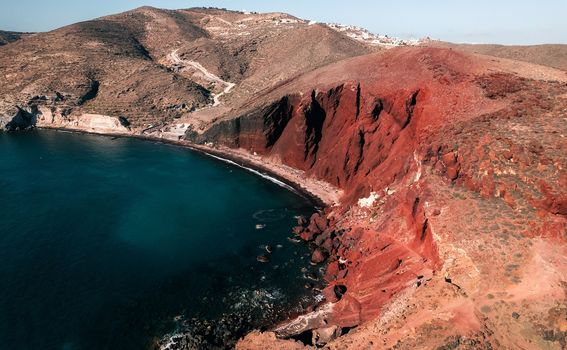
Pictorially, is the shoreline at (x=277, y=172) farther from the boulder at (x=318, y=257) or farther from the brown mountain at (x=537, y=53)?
the brown mountain at (x=537, y=53)

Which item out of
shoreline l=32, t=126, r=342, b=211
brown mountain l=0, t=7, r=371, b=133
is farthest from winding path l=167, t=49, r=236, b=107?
shoreline l=32, t=126, r=342, b=211

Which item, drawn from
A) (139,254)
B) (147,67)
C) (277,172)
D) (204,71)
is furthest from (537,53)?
(139,254)

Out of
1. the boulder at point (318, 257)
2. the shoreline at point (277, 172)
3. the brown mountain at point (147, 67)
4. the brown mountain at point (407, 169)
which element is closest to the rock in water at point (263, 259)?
the boulder at point (318, 257)

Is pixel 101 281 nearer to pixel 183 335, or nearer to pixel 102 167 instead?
pixel 183 335

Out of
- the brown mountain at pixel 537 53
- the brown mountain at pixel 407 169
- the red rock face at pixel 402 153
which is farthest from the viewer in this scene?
the brown mountain at pixel 537 53

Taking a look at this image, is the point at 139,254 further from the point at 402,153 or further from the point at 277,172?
the point at 402,153

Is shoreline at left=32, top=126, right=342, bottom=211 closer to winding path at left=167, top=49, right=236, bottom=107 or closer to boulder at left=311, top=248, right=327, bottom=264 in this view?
boulder at left=311, top=248, right=327, bottom=264
